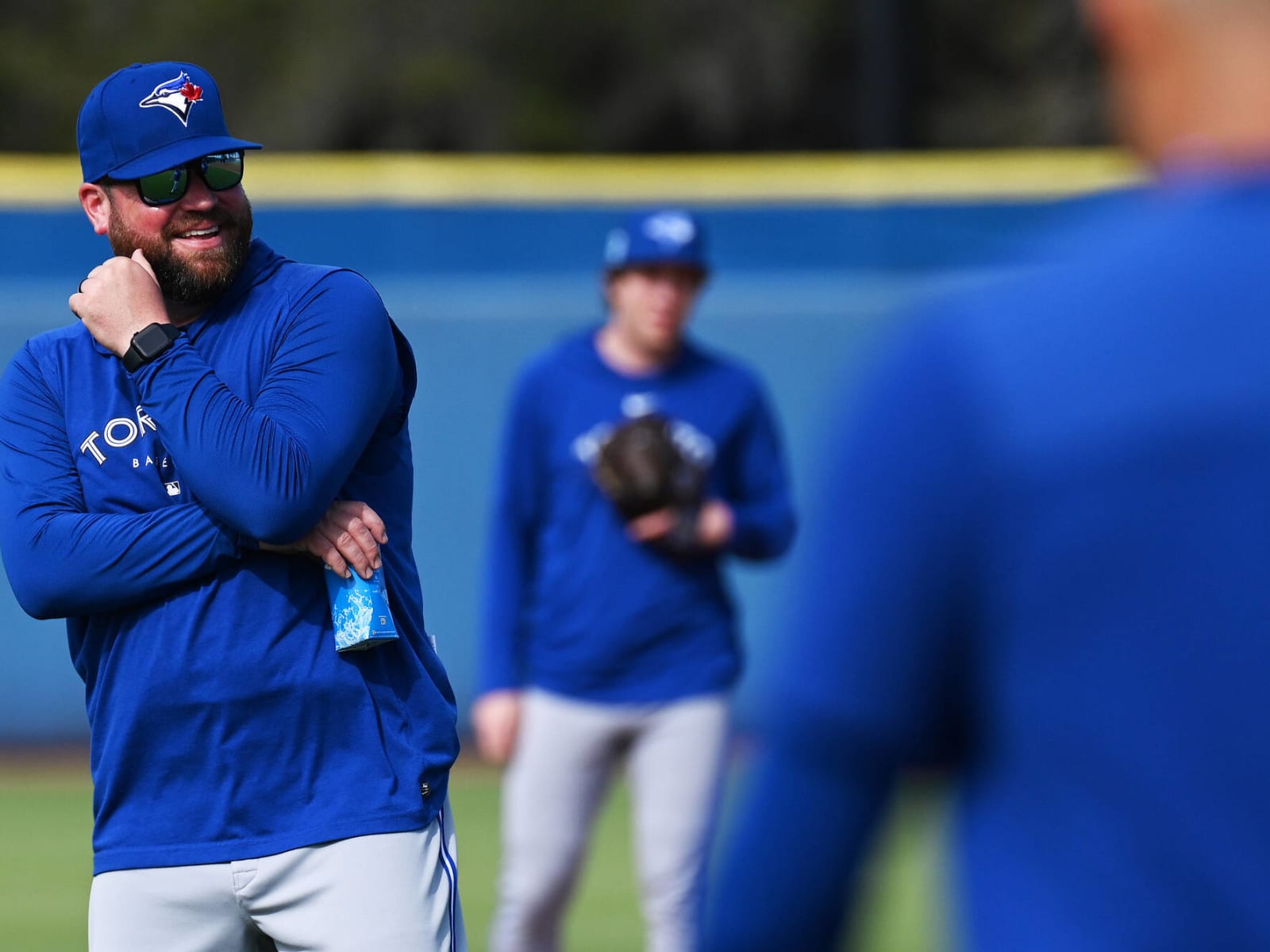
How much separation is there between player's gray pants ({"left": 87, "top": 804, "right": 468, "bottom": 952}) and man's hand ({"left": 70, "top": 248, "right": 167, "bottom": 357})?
0.91 metres

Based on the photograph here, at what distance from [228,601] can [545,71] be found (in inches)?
758

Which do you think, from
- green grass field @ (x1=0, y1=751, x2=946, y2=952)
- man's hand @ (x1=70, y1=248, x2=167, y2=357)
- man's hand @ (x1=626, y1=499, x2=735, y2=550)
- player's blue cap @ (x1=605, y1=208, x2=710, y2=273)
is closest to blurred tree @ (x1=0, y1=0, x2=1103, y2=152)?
green grass field @ (x1=0, y1=751, x2=946, y2=952)

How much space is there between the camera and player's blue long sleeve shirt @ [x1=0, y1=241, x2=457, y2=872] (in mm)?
3100

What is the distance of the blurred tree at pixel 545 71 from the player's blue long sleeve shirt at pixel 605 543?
15131 mm

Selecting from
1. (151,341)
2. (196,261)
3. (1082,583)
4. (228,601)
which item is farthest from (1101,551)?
(196,261)

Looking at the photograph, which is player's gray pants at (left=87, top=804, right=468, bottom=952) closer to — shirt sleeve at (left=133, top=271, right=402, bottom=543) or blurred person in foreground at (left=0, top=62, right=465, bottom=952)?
blurred person in foreground at (left=0, top=62, right=465, bottom=952)

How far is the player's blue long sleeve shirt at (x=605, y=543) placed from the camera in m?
5.40

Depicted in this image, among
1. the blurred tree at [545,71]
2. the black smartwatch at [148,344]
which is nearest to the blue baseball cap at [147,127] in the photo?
the black smartwatch at [148,344]

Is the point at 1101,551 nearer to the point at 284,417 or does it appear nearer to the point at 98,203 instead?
the point at 284,417

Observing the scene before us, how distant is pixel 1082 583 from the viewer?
4.14 ft

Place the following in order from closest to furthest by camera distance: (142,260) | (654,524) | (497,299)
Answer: (142,260)
(654,524)
(497,299)

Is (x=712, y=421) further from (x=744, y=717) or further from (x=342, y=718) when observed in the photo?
(x=744, y=717)

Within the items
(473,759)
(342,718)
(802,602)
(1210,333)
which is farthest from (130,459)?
(473,759)

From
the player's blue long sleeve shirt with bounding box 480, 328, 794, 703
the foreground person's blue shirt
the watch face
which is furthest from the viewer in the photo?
the player's blue long sleeve shirt with bounding box 480, 328, 794, 703
